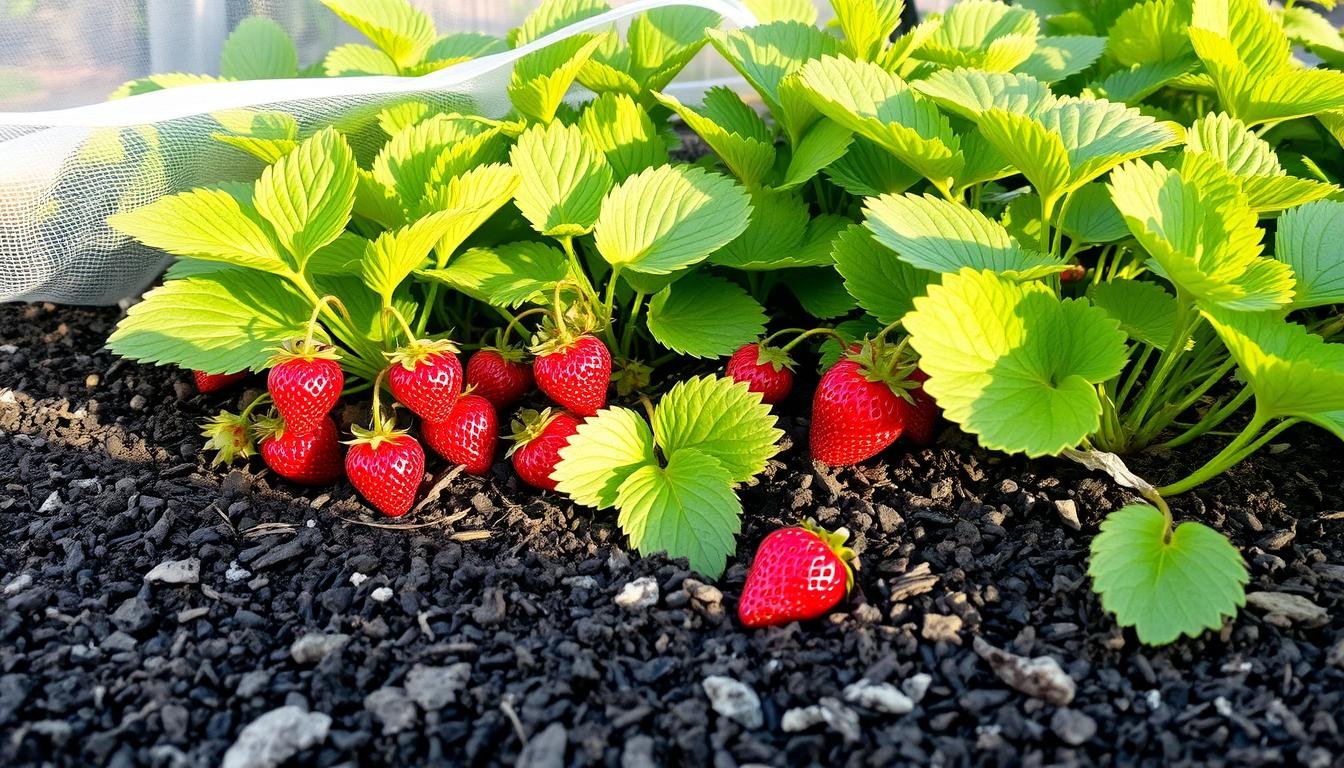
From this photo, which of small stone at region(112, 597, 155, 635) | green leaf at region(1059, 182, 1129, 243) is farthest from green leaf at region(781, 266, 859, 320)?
small stone at region(112, 597, 155, 635)

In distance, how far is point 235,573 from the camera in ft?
4.39

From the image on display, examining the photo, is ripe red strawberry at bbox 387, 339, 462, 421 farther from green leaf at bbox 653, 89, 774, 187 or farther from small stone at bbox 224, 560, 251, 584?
green leaf at bbox 653, 89, 774, 187

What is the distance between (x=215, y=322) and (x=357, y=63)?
777mm

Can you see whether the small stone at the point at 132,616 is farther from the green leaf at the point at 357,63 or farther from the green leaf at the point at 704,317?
the green leaf at the point at 357,63

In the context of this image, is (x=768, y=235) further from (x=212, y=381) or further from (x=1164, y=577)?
(x=212, y=381)

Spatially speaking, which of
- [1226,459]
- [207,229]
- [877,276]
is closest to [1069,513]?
[1226,459]

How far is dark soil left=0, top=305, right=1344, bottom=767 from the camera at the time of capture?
102 cm

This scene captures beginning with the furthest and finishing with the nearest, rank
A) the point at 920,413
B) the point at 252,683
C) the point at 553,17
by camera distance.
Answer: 1. the point at 553,17
2. the point at 920,413
3. the point at 252,683

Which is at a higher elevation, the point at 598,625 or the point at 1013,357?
the point at 1013,357

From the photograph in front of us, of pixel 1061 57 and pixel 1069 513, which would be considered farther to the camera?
pixel 1061 57

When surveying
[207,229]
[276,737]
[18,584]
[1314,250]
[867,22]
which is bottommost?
[18,584]

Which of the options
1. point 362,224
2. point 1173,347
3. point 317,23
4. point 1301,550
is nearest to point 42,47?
point 317,23

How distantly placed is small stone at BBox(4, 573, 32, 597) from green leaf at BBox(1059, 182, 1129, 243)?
1426 millimetres

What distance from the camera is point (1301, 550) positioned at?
129 centimetres
